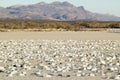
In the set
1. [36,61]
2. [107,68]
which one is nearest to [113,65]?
[107,68]

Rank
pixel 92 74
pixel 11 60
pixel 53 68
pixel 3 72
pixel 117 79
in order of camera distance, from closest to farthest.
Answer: pixel 117 79, pixel 92 74, pixel 3 72, pixel 53 68, pixel 11 60

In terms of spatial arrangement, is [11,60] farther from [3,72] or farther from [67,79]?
[67,79]

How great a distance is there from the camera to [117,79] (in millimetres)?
10703

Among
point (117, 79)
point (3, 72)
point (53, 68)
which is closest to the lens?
point (117, 79)

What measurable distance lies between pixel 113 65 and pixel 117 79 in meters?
3.62

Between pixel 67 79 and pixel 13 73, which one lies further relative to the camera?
pixel 13 73

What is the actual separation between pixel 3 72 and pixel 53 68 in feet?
6.07

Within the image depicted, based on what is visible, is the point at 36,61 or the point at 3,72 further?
the point at 36,61

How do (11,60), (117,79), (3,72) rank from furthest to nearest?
(11,60), (3,72), (117,79)

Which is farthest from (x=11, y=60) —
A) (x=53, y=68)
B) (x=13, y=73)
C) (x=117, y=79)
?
(x=117, y=79)

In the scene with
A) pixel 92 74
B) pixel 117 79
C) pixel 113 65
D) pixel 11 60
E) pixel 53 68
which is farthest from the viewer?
pixel 11 60

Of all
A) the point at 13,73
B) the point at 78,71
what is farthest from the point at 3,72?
the point at 78,71

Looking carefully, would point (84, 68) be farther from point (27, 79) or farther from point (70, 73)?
point (27, 79)

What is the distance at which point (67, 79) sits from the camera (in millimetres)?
10859
